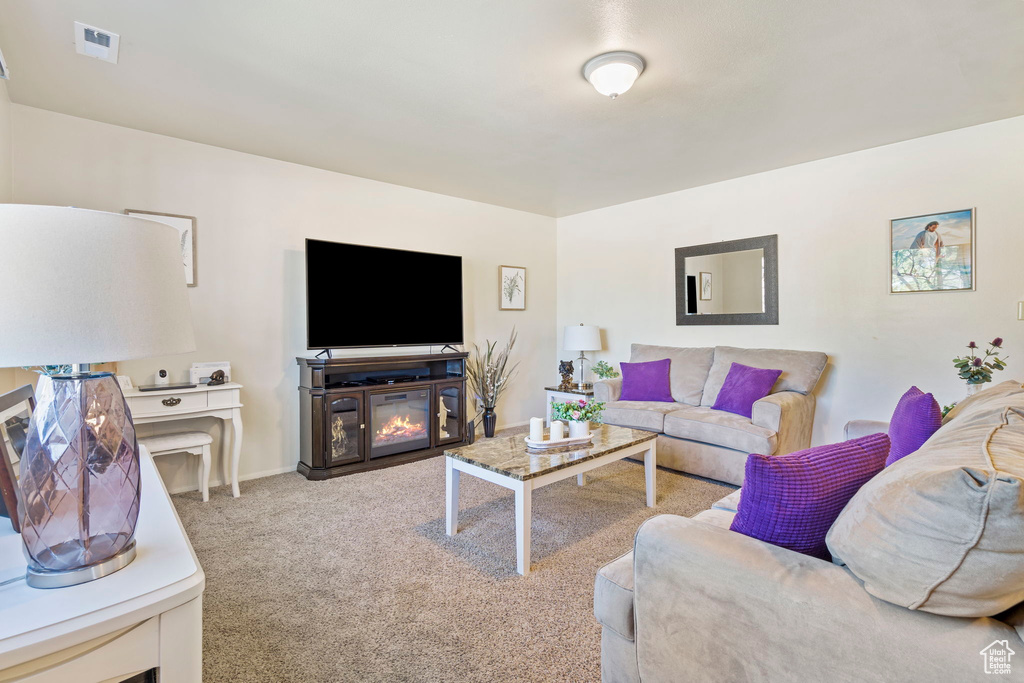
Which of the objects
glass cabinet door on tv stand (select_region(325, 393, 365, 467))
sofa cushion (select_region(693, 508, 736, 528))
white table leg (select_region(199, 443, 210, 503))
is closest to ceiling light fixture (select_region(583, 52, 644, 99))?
sofa cushion (select_region(693, 508, 736, 528))

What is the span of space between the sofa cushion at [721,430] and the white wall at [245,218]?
264 cm

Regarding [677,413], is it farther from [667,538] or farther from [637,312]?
[667,538]

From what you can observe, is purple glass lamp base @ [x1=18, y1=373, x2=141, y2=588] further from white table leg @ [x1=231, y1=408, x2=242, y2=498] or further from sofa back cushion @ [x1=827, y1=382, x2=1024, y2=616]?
white table leg @ [x1=231, y1=408, x2=242, y2=498]

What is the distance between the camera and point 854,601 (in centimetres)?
95

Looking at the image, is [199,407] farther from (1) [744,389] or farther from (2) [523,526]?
(1) [744,389]

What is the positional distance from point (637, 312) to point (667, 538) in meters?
3.96

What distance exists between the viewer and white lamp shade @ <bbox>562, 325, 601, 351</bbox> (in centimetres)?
498

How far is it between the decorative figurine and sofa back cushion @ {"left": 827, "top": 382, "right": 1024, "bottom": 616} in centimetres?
406

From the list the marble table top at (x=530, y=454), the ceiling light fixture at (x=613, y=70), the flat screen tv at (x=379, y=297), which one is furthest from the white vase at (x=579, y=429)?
the flat screen tv at (x=379, y=297)

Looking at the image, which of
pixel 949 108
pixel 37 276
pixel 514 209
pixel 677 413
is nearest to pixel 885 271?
pixel 949 108

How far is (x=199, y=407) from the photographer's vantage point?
3094mm

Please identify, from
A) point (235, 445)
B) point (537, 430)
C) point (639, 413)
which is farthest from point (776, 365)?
point (235, 445)

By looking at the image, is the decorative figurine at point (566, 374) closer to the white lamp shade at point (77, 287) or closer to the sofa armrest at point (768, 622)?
the sofa armrest at point (768, 622)

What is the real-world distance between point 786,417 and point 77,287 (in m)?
3.62
